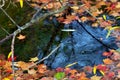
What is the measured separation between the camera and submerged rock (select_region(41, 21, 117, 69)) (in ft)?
12.3

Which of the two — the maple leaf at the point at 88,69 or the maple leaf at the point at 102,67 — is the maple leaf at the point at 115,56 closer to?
the maple leaf at the point at 102,67

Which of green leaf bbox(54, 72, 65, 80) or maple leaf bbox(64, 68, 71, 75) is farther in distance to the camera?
maple leaf bbox(64, 68, 71, 75)

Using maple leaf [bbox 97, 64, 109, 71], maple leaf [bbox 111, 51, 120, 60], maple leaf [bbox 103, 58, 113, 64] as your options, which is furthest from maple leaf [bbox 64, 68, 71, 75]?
maple leaf [bbox 111, 51, 120, 60]

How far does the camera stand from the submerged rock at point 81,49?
3.76 metres

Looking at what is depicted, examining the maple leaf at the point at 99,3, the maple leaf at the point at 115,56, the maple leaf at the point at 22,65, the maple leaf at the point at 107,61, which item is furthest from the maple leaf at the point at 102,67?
the maple leaf at the point at 99,3

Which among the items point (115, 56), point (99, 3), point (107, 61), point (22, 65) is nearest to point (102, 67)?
point (107, 61)

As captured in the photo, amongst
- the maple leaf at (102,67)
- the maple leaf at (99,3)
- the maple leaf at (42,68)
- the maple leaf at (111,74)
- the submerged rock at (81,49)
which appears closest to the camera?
the maple leaf at (111,74)

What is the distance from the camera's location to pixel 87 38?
4086 millimetres

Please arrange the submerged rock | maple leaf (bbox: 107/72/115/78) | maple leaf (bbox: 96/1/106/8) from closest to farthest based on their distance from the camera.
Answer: maple leaf (bbox: 107/72/115/78) → the submerged rock → maple leaf (bbox: 96/1/106/8)

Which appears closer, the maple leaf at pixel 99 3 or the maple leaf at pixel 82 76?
the maple leaf at pixel 82 76

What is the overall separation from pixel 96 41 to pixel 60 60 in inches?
25.4

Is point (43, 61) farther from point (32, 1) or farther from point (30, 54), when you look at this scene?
point (32, 1)

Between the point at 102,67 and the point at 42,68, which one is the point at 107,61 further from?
the point at 42,68

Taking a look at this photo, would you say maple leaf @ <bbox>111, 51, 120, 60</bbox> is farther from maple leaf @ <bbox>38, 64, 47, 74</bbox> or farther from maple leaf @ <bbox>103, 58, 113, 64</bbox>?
maple leaf @ <bbox>38, 64, 47, 74</bbox>
